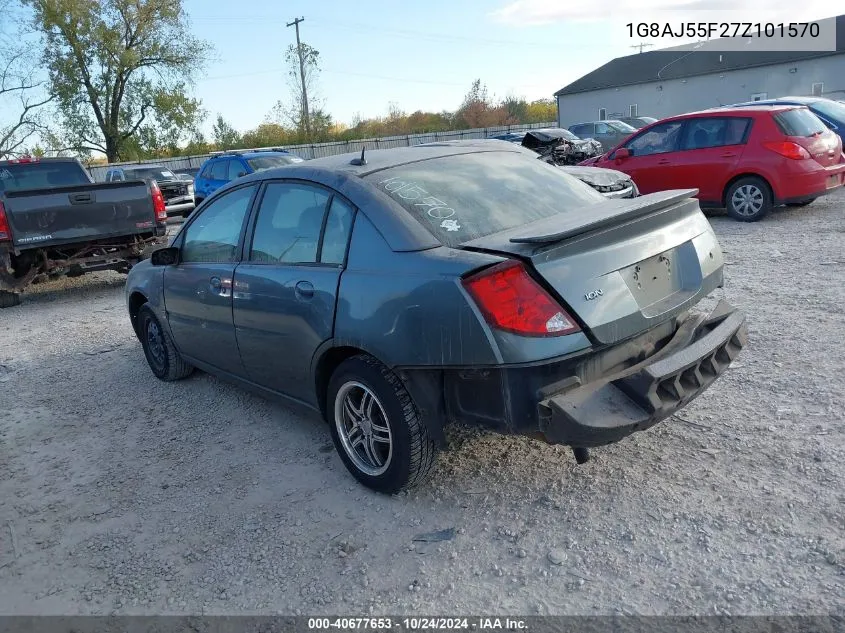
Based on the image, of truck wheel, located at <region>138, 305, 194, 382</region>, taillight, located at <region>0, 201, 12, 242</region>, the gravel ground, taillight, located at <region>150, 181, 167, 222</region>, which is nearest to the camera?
the gravel ground

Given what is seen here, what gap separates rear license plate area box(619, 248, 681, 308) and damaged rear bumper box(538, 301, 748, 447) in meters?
0.27

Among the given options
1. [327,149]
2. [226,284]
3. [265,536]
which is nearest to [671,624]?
[265,536]

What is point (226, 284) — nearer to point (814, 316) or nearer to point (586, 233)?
point (586, 233)

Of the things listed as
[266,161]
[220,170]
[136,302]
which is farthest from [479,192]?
[220,170]

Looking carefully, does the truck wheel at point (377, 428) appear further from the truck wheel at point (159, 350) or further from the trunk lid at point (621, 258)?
the truck wheel at point (159, 350)

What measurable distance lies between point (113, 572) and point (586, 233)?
102 inches

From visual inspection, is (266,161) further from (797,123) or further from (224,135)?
(224,135)

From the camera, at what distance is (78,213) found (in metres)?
8.58

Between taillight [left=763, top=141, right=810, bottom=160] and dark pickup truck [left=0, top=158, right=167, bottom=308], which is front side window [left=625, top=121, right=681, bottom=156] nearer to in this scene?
taillight [left=763, top=141, right=810, bottom=160]

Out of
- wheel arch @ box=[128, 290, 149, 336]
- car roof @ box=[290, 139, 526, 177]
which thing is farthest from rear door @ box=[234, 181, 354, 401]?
wheel arch @ box=[128, 290, 149, 336]

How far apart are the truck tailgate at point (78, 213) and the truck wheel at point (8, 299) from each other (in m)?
1.15

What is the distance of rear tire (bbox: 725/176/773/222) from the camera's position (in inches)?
376

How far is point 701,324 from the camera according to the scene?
3.44 metres

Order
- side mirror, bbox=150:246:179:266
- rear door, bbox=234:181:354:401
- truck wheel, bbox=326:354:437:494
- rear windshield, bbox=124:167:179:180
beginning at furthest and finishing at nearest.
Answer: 1. rear windshield, bbox=124:167:179:180
2. side mirror, bbox=150:246:179:266
3. rear door, bbox=234:181:354:401
4. truck wheel, bbox=326:354:437:494
